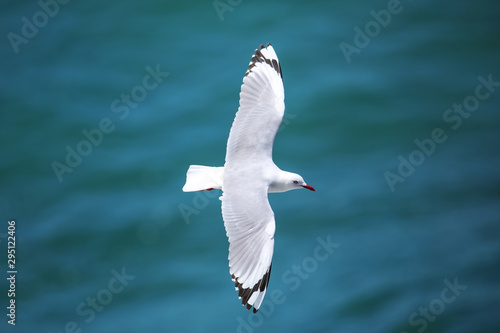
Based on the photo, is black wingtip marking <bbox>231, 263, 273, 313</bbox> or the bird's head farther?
the bird's head

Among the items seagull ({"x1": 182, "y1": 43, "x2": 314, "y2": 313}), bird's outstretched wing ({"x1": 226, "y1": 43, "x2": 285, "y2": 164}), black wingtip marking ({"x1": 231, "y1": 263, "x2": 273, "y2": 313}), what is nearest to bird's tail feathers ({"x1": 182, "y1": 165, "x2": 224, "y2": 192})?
seagull ({"x1": 182, "y1": 43, "x2": 314, "y2": 313})

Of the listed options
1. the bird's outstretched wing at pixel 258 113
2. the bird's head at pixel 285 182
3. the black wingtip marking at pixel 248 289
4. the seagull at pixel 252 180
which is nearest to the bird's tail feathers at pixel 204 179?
the seagull at pixel 252 180

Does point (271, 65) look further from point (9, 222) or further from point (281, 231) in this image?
point (9, 222)

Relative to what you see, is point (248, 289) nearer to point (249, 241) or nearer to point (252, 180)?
point (249, 241)

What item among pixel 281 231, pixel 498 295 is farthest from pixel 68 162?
pixel 498 295

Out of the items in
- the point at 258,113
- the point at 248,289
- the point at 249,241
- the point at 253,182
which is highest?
the point at 258,113

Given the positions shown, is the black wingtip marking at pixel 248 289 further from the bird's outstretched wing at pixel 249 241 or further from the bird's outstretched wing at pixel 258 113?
the bird's outstretched wing at pixel 258 113

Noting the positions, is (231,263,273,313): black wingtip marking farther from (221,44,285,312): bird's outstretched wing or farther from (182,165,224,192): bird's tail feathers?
(182,165,224,192): bird's tail feathers

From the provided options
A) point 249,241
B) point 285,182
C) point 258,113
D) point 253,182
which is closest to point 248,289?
point 249,241
